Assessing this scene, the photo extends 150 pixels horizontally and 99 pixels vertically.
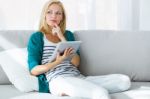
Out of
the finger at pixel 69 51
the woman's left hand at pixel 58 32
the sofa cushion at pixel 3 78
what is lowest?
the sofa cushion at pixel 3 78

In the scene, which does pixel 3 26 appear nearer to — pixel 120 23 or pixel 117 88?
pixel 120 23

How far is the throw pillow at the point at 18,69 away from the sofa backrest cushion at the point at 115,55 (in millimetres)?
395

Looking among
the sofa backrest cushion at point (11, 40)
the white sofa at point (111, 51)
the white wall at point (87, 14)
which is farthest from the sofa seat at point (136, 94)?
the white wall at point (87, 14)

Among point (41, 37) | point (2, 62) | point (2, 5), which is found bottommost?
point (2, 62)

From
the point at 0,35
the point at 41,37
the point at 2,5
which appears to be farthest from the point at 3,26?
the point at 41,37

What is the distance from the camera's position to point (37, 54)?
7.02ft

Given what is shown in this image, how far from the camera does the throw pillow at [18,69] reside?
2.12 metres

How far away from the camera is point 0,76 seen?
2.24m

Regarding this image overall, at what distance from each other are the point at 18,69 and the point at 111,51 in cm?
66

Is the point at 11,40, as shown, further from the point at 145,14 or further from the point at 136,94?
the point at 145,14

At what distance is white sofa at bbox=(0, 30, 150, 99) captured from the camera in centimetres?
229

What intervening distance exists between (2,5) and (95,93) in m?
1.31

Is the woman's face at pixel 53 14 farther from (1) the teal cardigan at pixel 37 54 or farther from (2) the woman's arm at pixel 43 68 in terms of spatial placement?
(2) the woman's arm at pixel 43 68

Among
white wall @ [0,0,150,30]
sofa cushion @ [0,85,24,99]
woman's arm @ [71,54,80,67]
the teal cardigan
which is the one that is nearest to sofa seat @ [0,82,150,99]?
sofa cushion @ [0,85,24,99]
